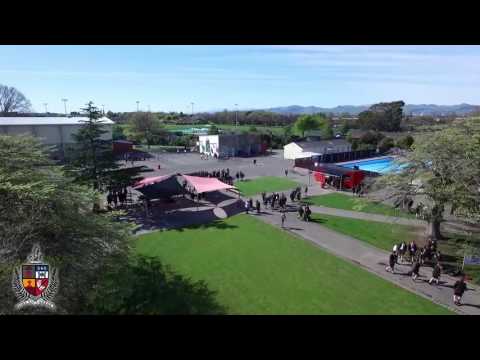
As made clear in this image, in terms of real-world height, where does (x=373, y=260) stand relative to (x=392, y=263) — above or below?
below

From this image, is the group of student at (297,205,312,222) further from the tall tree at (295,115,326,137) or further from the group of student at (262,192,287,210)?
the tall tree at (295,115,326,137)

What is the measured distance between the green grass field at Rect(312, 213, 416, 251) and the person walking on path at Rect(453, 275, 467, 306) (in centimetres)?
438

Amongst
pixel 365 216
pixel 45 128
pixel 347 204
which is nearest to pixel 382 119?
pixel 347 204

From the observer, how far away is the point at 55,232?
8180 mm

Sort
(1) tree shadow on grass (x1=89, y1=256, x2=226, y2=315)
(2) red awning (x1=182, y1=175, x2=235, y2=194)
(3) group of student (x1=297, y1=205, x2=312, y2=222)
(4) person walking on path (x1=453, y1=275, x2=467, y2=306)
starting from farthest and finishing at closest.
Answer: (2) red awning (x1=182, y1=175, x2=235, y2=194)
(3) group of student (x1=297, y1=205, x2=312, y2=222)
(4) person walking on path (x1=453, y1=275, x2=467, y2=306)
(1) tree shadow on grass (x1=89, y1=256, x2=226, y2=315)

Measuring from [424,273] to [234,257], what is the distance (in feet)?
24.4

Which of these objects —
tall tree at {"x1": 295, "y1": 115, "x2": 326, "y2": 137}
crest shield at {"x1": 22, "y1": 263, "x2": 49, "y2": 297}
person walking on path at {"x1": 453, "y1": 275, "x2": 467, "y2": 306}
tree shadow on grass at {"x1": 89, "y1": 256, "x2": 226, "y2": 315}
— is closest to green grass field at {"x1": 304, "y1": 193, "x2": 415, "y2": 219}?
person walking on path at {"x1": 453, "y1": 275, "x2": 467, "y2": 306}

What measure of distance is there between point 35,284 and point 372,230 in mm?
15474

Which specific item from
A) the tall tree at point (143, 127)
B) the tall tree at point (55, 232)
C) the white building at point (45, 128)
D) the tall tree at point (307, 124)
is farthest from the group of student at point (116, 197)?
the tall tree at point (307, 124)

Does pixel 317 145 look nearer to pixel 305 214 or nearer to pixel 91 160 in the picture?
pixel 305 214

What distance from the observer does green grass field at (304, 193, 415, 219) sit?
20603 mm
